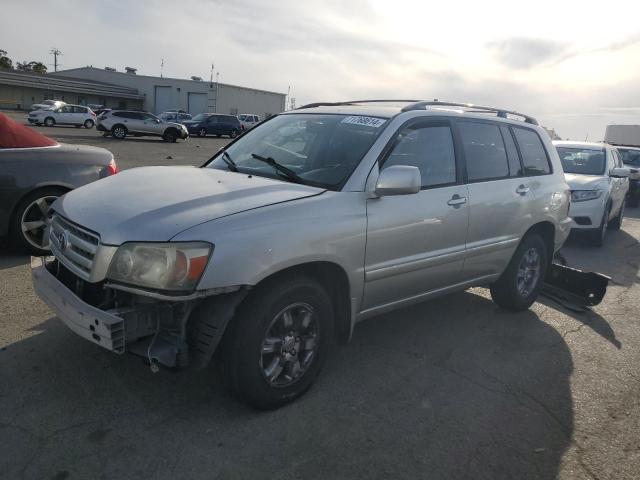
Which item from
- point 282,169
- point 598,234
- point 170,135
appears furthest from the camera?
point 170,135

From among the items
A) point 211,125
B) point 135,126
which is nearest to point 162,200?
point 135,126

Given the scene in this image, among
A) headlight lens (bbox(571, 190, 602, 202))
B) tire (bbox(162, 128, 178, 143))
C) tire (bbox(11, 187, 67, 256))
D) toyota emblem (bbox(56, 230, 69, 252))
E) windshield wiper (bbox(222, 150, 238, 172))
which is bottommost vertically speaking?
tire (bbox(162, 128, 178, 143))

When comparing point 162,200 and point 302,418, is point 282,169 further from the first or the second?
point 302,418

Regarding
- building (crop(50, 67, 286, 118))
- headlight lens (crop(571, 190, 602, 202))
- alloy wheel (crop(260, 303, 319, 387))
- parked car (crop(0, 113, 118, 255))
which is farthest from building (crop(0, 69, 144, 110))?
alloy wheel (crop(260, 303, 319, 387))

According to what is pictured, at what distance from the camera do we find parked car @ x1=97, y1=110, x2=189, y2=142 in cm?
2842

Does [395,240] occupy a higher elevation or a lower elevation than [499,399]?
higher

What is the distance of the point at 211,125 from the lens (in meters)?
39.1

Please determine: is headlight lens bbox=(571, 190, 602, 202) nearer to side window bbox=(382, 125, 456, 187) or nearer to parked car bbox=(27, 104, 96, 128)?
side window bbox=(382, 125, 456, 187)

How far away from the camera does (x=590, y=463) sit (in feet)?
9.47

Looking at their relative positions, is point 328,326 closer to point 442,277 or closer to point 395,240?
point 395,240

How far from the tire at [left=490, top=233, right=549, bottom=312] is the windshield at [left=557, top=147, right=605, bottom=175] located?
16.4 feet

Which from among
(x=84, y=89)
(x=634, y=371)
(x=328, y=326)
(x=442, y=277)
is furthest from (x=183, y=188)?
(x=84, y=89)

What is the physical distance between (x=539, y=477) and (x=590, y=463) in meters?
0.37

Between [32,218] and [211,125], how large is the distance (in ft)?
114
